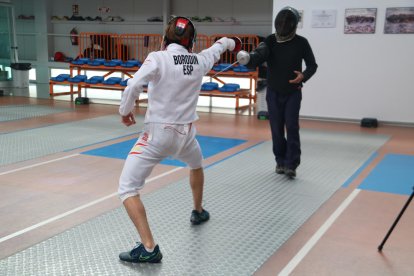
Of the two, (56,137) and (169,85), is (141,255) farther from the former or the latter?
(56,137)

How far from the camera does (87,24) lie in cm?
1648

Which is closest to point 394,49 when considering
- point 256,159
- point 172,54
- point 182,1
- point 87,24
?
point 256,159

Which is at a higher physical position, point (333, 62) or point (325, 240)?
point (333, 62)

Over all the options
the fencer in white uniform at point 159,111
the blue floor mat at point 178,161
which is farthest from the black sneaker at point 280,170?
the fencer in white uniform at point 159,111

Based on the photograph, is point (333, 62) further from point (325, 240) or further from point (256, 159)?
point (325, 240)

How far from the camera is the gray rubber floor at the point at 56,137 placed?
5.92 metres

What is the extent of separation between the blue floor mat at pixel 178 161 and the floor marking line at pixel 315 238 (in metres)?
2.05

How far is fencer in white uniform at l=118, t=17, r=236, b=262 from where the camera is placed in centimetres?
287

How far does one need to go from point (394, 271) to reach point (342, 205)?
126 cm

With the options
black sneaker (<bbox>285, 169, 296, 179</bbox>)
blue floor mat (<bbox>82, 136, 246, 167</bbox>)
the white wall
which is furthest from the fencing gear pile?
the white wall

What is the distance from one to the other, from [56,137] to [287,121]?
375 centimetres

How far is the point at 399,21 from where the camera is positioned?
27.5ft

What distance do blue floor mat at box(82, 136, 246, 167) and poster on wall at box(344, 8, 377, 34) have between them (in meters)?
3.49

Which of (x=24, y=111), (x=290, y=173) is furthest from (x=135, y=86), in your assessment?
(x=24, y=111)
